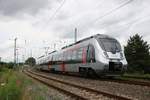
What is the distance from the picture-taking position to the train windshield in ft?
59.6

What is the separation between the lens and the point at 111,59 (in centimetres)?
1755

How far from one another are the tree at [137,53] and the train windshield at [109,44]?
25.0 meters

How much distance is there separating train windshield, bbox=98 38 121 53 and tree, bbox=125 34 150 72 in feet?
82.1

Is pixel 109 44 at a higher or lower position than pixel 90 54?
higher

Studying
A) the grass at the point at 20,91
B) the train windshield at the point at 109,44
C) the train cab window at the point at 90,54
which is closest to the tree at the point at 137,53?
the train windshield at the point at 109,44

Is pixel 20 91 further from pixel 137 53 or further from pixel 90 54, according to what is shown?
pixel 137 53

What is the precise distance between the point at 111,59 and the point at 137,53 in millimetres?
33265

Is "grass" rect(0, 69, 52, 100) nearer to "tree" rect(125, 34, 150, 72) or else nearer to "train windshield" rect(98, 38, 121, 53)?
"train windshield" rect(98, 38, 121, 53)

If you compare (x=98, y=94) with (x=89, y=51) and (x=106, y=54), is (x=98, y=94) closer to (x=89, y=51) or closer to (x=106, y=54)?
(x=106, y=54)

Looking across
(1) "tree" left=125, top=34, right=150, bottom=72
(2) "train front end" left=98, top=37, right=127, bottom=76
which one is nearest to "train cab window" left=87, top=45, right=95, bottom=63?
(2) "train front end" left=98, top=37, right=127, bottom=76

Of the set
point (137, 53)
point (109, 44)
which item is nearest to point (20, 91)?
point (109, 44)

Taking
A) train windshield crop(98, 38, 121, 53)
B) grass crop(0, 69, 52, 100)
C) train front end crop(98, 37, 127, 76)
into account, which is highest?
train windshield crop(98, 38, 121, 53)

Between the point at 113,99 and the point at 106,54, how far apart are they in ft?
27.0

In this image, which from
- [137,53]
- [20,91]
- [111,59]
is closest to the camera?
[20,91]
